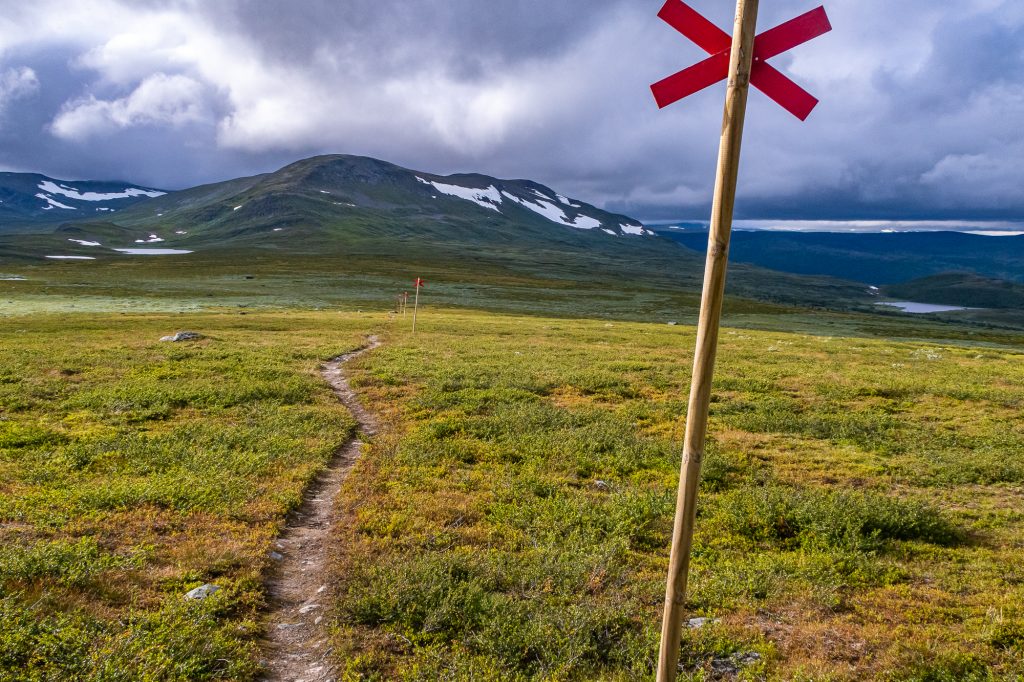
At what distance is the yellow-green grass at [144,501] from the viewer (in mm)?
6961

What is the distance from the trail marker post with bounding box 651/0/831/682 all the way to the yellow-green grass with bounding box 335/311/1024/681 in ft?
10.5

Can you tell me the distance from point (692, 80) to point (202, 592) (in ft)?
30.9

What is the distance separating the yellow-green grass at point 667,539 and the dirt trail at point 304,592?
0.34 m

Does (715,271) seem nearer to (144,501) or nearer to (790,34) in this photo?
(790,34)

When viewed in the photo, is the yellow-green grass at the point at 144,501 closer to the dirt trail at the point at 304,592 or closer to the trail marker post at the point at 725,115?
the dirt trail at the point at 304,592

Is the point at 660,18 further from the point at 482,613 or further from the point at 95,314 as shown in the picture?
the point at 95,314

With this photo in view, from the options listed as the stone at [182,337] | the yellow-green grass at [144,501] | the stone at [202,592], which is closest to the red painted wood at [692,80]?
the yellow-green grass at [144,501]

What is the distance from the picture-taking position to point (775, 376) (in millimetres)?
27500

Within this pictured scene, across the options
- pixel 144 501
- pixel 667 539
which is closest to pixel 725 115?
pixel 667 539

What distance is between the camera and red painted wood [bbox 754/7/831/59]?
4.44m

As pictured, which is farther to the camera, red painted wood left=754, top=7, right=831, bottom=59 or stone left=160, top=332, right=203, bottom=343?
stone left=160, top=332, right=203, bottom=343

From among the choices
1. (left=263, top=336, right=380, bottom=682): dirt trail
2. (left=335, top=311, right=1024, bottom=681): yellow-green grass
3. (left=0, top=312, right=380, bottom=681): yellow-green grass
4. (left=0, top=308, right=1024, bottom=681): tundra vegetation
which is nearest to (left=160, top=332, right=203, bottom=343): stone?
(left=0, top=312, right=380, bottom=681): yellow-green grass

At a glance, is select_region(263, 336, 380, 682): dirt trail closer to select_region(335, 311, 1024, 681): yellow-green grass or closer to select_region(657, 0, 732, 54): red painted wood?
select_region(335, 311, 1024, 681): yellow-green grass

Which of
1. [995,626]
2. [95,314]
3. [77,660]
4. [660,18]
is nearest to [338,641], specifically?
[77,660]
